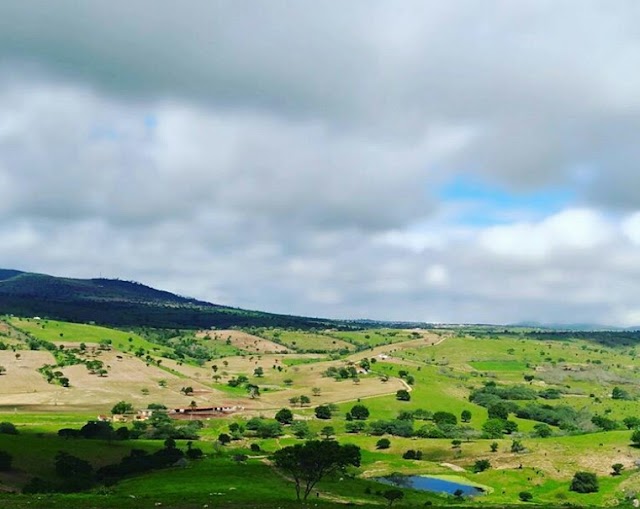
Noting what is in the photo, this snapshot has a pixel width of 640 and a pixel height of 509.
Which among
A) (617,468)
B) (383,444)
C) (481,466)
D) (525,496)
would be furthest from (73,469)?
(617,468)

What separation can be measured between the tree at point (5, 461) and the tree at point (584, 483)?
114745 mm

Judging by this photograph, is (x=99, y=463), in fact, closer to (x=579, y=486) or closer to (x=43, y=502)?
(x=43, y=502)

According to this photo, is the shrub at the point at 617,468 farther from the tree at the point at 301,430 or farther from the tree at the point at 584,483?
the tree at the point at 301,430

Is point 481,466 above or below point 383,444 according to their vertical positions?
above

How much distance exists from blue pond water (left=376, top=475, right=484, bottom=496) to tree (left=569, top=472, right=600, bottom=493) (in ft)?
65.3

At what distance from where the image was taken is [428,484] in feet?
458

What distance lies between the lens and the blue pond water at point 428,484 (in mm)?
133500

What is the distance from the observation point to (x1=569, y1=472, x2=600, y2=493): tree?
5089 inches

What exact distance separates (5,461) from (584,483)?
387 feet

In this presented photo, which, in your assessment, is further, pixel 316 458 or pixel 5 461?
pixel 5 461

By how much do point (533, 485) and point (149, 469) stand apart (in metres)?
83.5

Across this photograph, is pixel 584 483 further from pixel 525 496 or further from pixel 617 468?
pixel 617 468

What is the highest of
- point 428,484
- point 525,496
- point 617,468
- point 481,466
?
point 617,468

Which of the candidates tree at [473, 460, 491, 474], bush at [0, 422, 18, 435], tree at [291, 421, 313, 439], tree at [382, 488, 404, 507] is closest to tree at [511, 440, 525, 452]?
tree at [473, 460, 491, 474]
